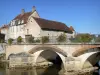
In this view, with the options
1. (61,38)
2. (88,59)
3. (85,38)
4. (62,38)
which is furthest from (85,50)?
(61,38)

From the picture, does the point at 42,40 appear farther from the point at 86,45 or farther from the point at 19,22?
the point at 19,22

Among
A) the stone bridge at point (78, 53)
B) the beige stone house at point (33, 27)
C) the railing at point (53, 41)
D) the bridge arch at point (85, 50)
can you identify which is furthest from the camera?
the beige stone house at point (33, 27)

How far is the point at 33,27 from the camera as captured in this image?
3794 cm

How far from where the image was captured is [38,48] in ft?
87.8

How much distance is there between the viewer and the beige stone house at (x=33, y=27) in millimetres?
36844

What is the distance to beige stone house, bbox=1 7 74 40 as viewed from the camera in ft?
121

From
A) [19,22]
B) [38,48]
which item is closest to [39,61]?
[38,48]

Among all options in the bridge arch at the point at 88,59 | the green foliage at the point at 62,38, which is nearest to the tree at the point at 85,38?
the bridge arch at the point at 88,59

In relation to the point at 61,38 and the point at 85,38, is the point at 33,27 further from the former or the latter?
the point at 85,38

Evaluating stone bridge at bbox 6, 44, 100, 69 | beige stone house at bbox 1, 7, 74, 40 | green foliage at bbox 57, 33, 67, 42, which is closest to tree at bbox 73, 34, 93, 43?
stone bridge at bbox 6, 44, 100, 69

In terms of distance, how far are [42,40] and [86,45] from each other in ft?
25.9

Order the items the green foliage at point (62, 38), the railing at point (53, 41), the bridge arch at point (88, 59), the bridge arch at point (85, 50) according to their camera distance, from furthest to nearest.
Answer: the green foliage at point (62, 38)
the railing at point (53, 41)
the bridge arch at point (88, 59)
the bridge arch at point (85, 50)

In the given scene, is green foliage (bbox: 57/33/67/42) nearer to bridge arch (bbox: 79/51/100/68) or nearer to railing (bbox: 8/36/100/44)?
railing (bbox: 8/36/100/44)

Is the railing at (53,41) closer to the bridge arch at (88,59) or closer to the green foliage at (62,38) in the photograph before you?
the green foliage at (62,38)
